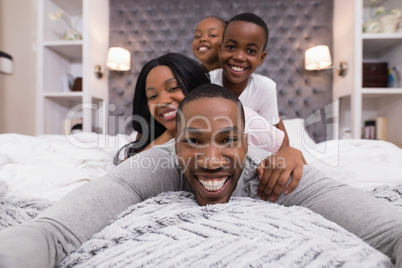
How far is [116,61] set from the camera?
9.52 feet

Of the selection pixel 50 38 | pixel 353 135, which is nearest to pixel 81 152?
pixel 50 38

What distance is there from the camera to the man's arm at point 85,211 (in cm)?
42

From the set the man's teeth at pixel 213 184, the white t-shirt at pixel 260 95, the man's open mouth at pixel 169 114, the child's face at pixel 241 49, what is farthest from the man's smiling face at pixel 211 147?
the white t-shirt at pixel 260 95

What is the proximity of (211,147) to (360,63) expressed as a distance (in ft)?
7.98

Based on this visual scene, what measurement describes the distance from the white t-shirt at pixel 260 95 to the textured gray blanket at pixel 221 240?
932mm

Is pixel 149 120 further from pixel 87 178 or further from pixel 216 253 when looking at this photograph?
pixel 216 253

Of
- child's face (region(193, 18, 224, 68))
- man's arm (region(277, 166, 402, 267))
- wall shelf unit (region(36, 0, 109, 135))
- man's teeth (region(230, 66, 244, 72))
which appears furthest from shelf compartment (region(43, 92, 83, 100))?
man's arm (region(277, 166, 402, 267))

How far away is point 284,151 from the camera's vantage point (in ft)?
3.09

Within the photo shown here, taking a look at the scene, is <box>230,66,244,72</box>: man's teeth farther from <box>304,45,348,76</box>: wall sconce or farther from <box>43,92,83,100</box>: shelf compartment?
<box>43,92,83,100</box>: shelf compartment

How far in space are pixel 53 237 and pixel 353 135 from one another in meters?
2.75

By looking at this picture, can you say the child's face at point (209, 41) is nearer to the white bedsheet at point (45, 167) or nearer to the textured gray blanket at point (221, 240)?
the white bedsheet at point (45, 167)

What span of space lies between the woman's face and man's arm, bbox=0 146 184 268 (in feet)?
0.98

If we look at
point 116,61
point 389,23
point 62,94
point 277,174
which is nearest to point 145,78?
point 277,174

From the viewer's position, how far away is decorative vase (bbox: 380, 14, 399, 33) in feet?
8.35
